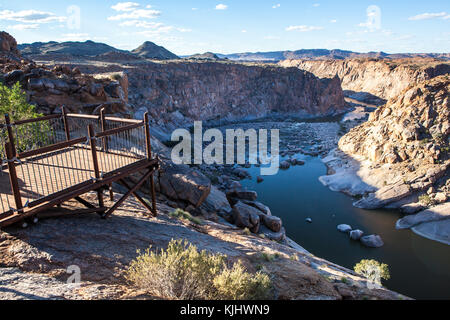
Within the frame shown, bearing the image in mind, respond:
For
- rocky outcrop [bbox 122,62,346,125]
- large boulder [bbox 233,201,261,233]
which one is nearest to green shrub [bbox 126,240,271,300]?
large boulder [bbox 233,201,261,233]

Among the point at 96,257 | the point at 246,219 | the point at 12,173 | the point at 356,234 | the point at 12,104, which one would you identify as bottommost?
the point at 356,234

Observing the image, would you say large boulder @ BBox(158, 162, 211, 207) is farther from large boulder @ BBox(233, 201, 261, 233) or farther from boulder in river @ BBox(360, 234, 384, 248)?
boulder in river @ BBox(360, 234, 384, 248)

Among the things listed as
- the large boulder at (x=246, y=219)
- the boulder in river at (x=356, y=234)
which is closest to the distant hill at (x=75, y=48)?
the large boulder at (x=246, y=219)

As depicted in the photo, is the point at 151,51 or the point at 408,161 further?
the point at 151,51

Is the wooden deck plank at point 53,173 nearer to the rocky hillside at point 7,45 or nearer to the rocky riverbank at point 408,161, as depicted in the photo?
the rocky hillside at point 7,45

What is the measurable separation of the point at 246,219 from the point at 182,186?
4055 millimetres

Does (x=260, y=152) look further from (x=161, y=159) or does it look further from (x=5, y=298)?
(x=5, y=298)

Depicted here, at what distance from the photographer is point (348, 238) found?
71.5ft

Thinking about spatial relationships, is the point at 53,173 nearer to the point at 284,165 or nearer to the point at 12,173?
the point at 12,173

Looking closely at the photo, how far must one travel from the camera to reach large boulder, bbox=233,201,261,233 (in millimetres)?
15916

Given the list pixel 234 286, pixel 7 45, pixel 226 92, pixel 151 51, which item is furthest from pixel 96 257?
pixel 151 51

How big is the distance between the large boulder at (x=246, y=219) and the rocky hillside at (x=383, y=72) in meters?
56.2

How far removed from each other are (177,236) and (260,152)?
116 ft

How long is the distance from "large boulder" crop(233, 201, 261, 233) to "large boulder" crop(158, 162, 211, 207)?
7.31 feet
